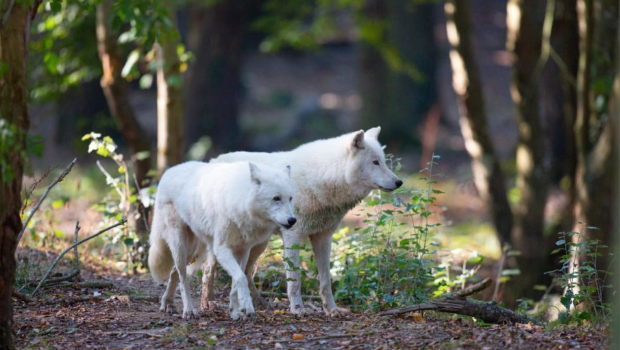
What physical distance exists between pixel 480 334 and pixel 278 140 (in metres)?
19.3

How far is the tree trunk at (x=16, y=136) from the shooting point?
485cm

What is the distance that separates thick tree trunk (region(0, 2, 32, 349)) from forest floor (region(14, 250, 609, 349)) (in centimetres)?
83

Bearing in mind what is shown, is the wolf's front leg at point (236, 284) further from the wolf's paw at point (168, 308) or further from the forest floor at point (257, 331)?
the wolf's paw at point (168, 308)

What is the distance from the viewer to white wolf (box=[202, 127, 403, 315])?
22.8 feet

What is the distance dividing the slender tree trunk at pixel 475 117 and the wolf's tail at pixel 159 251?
18.7ft

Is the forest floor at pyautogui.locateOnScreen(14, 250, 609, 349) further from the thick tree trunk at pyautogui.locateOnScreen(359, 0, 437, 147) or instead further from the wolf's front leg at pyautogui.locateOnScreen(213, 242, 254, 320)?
the thick tree trunk at pyautogui.locateOnScreen(359, 0, 437, 147)

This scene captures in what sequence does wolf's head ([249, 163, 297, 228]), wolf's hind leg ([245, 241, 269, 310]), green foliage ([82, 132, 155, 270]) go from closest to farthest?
wolf's head ([249, 163, 297, 228])
wolf's hind leg ([245, 241, 269, 310])
green foliage ([82, 132, 155, 270])

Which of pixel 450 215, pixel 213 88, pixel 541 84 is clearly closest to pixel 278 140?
pixel 213 88

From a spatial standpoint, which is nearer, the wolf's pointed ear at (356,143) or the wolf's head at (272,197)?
the wolf's head at (272,197)

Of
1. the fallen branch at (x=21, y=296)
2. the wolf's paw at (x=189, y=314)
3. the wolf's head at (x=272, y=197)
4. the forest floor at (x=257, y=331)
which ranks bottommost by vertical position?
the forest floor at (x=257, y=331)

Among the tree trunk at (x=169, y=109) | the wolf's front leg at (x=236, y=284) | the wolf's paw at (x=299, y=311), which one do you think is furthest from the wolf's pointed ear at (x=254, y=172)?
the tree trunk at (x=169, y=109)

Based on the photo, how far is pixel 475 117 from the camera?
1126 cm

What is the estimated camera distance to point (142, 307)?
23.2 ft

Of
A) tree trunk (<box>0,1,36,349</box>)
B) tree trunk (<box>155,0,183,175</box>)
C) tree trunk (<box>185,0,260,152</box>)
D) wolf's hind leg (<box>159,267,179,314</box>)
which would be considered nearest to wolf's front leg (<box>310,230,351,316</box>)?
wolf's hind leg (<box>159,267,179,314</box>)
